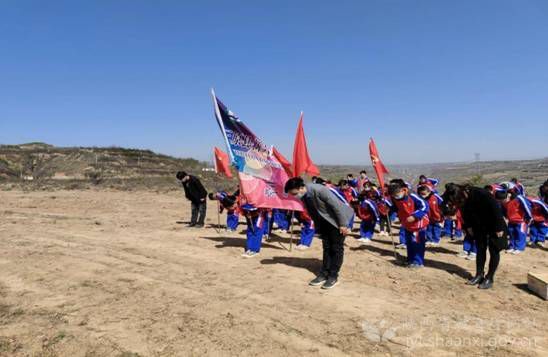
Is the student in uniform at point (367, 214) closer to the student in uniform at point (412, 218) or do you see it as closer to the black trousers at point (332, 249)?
the student in uniform at point (412, 218)

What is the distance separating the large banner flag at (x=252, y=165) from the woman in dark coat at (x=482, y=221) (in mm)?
3067

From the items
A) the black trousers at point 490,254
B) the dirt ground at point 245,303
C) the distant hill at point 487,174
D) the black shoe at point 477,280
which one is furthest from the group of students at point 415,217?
the distant hill at point 487,174

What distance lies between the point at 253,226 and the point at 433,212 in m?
4.23

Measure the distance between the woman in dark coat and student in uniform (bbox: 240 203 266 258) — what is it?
3458 mm

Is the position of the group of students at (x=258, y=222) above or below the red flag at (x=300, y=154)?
below

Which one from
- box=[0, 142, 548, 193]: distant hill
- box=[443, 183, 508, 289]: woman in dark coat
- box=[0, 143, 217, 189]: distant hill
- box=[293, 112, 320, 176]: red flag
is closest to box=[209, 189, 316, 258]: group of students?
box=[293, 112, 320, 176]: red flag

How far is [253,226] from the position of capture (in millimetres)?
7871

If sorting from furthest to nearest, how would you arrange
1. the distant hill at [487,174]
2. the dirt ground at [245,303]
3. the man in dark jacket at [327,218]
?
the distant hill at [487,174]
the man in dark jacket at [327,218]
the dirt ground at [245,303]

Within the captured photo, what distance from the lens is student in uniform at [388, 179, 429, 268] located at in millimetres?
7066

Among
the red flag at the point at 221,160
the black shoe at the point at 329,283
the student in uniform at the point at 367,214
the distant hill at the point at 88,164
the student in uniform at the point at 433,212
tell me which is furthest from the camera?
the distant hill at the point at 88,164

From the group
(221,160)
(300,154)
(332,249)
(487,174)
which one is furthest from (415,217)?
(487,174)

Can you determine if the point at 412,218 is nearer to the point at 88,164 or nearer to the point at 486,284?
the point at 486,284

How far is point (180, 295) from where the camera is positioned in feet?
17.9

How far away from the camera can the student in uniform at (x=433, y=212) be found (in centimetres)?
843
